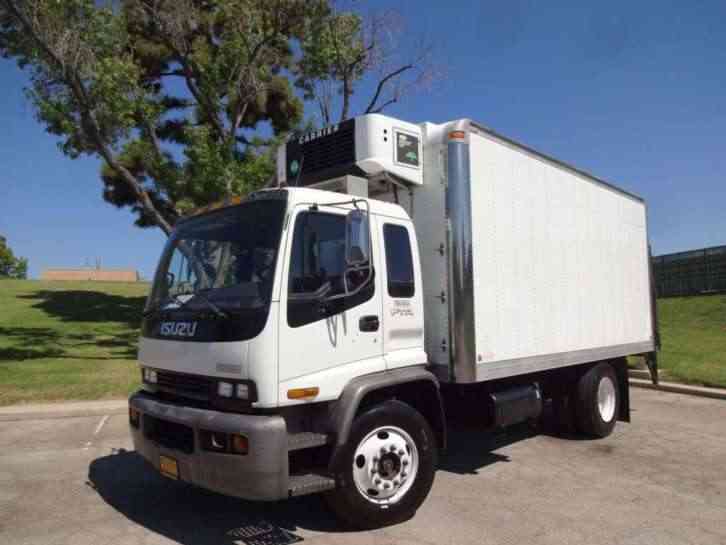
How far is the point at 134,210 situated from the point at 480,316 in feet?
63.3

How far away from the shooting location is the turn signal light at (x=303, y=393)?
3.88m

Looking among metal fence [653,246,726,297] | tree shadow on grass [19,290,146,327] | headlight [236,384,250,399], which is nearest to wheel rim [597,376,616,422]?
headlight [236,384,250,399]

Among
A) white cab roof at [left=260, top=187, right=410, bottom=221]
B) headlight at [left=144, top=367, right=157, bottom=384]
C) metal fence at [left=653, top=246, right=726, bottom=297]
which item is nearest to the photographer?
white cab roof at [left=260, top=187, right=410, bottom=221]

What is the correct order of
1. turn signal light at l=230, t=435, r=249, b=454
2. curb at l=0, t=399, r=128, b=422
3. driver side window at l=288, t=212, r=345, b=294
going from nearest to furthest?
turn signal light at l=230, t=435, r=249, b=454
driver side window at l=288, t=212, r=345, b=294
curb at l=0, t=399, r=128, b=422

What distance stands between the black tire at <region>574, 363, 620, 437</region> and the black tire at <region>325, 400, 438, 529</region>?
10.1 feet

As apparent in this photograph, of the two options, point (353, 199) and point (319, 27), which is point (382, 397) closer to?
→ point (353, 199)

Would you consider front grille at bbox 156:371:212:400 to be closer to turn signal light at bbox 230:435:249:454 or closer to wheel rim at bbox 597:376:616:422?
turn signal light at bbox 230:435:249:454

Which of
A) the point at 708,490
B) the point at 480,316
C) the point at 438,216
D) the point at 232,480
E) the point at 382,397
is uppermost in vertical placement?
the point at 438,216

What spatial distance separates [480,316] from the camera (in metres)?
5.11

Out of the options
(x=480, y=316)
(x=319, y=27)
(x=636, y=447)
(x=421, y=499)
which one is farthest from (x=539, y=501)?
(x=319, y=27)

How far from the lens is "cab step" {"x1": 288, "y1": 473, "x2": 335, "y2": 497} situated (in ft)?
12.3

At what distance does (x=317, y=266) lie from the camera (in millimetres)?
4137

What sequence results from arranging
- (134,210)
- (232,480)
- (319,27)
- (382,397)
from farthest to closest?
1. (134,210)
2. (319,27)
3. (382,397)
4. (232,480)

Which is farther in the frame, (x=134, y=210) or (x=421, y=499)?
(x=134, y=210)
